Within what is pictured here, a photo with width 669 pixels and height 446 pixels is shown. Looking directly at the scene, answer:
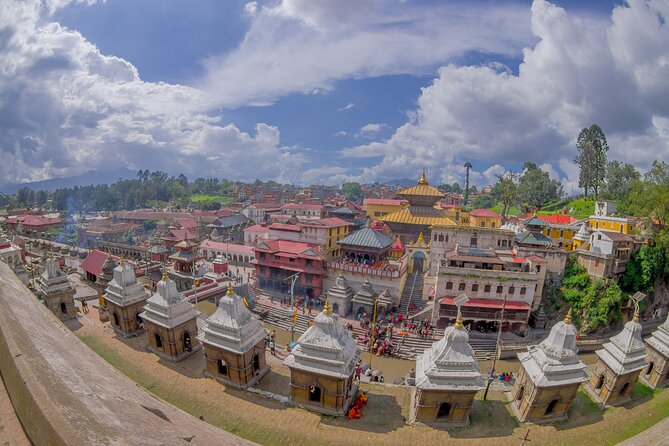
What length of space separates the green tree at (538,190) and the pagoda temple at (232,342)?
70041 mm

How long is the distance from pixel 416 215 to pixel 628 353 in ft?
93.1

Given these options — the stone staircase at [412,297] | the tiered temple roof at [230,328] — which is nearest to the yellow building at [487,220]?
the stone staircase at [412,297]

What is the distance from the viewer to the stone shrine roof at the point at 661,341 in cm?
1814

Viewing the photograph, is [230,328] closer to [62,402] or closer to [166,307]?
[166,307]

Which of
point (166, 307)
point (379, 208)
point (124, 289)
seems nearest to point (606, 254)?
point (166, 307)

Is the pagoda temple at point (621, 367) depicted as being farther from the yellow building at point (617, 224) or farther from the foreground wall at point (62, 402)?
the yellow building at point (617, 224)

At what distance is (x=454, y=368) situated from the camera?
1438cm

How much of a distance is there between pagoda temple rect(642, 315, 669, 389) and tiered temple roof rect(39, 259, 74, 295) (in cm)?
3882

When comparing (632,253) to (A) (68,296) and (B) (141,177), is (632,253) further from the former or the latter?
(B) (141,177)

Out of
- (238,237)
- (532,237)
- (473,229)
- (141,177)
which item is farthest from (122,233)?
(141,177)

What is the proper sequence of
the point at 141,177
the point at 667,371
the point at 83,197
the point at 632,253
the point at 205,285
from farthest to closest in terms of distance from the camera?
the point at 141,177 < the point at 83,197 < the point at 632,253 < the point at 205,285 < the point at 667,371

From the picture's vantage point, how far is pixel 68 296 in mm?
24438

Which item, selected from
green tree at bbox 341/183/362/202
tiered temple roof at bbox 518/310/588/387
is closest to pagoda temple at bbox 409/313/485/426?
tiered temple roof at bbox 518/310/588/387

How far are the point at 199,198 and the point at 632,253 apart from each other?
467 ft
